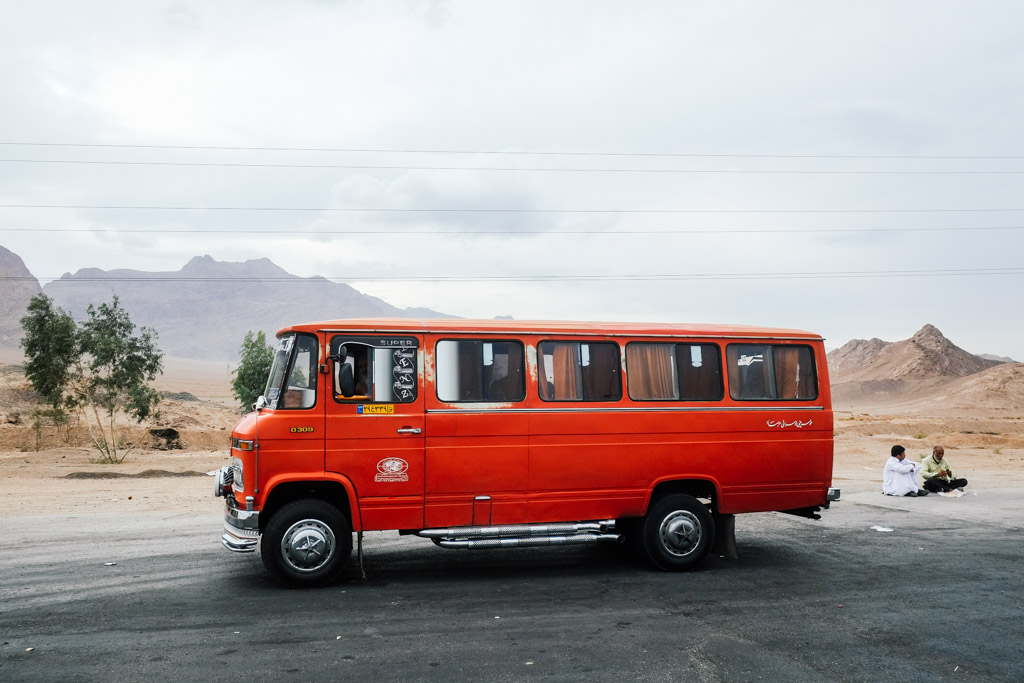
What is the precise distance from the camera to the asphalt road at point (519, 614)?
6273mm

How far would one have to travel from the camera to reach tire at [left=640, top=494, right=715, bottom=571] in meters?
9.45

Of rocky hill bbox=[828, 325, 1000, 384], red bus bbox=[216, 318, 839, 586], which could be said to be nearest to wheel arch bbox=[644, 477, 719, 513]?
red bus bbox=[216, 318, 839, 586]

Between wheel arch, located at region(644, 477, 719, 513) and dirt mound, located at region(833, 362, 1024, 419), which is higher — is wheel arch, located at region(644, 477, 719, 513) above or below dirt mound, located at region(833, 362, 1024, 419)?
below

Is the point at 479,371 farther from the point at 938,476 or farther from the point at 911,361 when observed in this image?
the point at 911,361

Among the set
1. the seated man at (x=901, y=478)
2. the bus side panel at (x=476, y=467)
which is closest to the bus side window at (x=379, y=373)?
the bus side panel at (x=476, y=467)

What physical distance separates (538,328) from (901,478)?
10886 mm

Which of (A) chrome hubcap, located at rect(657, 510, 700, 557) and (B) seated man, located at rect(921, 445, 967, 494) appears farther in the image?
(B) seated man, located at rect(921, 445, 967, 494)

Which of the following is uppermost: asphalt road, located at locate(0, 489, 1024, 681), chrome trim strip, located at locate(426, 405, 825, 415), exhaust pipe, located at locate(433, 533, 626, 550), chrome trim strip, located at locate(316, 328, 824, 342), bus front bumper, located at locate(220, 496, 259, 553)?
chrome trim strip, located at locate(316, 328, 824, 342)

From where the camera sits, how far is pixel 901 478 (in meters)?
16.5

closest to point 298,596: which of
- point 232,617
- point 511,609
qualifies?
point 232,617

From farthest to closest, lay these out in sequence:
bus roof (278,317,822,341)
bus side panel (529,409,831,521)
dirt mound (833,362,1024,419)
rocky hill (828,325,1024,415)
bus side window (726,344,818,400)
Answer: rocky hill (828,325,1024,415), dirt mound (833,362,1024,419), bus side window (726,344,818,400), bus side panel (529,409,831,521), bus roof (278,317,822,341)

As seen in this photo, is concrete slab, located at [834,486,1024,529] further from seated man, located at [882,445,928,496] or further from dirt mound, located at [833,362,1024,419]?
dirt mound, located at [833,362,1024,419]

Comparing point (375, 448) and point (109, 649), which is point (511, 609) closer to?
point (375, 448)

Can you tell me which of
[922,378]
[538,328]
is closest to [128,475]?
[538,328]
